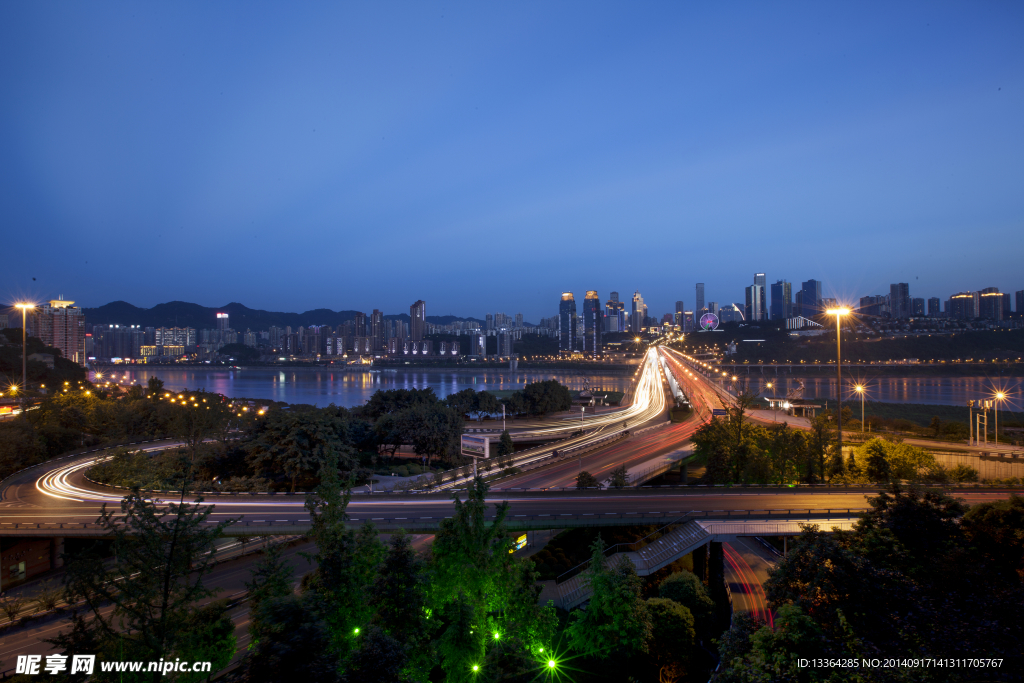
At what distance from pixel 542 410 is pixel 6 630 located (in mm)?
17485

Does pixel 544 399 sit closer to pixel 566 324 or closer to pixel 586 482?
pixel 586 482

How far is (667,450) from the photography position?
41.4ft

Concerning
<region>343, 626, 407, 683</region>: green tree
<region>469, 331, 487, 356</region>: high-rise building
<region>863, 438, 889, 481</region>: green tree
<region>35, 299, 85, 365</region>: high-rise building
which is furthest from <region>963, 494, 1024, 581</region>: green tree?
<region>469, 331, 487, 356</region>: high-rise building

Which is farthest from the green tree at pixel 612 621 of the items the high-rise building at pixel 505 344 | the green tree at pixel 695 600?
the high-rise building at pixel 505 344

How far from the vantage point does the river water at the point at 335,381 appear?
38.7 m

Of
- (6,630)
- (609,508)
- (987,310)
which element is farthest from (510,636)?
(987,310)

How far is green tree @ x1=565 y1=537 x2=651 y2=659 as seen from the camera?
483 cm

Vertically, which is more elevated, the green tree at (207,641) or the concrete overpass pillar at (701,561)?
the green tree at (207,641)

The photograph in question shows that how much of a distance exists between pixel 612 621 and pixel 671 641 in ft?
2.40

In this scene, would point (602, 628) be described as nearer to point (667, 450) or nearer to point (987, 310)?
point (667, 450)

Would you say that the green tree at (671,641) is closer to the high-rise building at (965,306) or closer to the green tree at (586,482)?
the green tree at (586,482)
